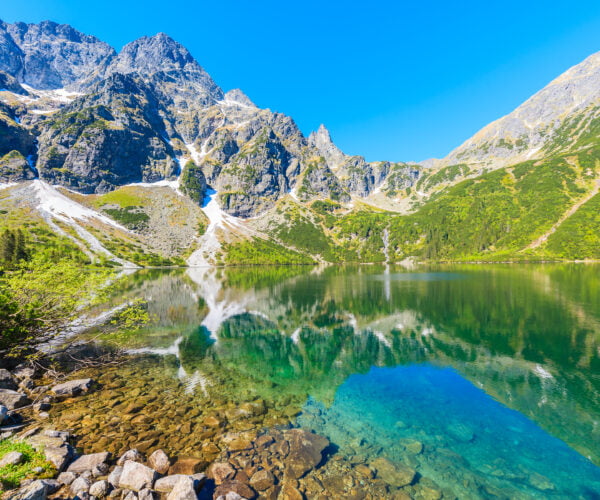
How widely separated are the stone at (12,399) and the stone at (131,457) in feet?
31.3

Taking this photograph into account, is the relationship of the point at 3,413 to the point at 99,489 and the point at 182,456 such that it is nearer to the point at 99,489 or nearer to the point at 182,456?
the point at 99,489

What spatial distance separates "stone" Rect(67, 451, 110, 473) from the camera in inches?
465

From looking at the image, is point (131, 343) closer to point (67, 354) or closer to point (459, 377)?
point (67, 354)

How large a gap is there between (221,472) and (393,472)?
25.8 feet

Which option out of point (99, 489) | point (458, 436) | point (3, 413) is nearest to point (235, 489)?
point (99, 489)

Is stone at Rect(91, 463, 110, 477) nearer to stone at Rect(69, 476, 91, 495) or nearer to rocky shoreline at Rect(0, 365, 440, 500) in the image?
rocky shoreline at Rect(0, 365, 440, 500)

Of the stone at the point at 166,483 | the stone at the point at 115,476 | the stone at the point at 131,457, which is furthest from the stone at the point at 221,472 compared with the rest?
the stone at the point at 115,476

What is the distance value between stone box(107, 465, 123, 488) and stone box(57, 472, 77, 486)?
128cm

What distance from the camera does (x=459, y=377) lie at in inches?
960

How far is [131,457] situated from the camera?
12.8 metres

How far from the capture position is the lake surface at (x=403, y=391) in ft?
46.4

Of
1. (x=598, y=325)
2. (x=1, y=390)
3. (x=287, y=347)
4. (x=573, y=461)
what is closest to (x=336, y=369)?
(x=287, y=347)

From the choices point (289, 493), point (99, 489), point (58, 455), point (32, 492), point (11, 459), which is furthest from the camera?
point (58, 455)

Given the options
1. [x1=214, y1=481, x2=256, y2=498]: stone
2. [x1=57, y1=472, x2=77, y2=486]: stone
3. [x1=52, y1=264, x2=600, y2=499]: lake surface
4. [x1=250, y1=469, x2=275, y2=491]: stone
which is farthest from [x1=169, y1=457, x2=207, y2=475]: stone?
[x1=57, y1=472, x2=77, y2=486]: stone
